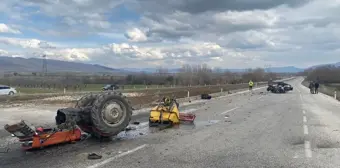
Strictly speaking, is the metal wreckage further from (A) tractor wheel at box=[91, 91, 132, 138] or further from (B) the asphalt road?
(B) the asphalt road

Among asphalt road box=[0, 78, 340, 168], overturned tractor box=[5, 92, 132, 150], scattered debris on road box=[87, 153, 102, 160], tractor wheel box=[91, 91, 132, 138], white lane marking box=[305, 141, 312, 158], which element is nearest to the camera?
asphalt road box=[0, 78, 340, 168]

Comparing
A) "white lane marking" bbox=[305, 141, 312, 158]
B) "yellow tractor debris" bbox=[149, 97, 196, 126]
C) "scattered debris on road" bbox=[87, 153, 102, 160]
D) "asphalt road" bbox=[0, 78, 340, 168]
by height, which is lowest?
"white lane marking" bbox=[305, 141, 312, 158]

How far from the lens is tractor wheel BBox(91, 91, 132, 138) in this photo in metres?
9.61

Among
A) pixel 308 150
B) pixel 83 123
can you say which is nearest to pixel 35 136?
pixel 83 123

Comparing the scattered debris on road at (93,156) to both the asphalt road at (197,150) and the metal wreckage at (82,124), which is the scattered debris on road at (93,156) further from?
the metal wreckage at (82,124)

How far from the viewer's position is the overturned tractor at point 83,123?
8461 mm

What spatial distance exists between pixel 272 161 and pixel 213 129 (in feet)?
15.8

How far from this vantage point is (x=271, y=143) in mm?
9789

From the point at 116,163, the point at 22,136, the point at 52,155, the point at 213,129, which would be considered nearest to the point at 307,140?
the point at 213,129

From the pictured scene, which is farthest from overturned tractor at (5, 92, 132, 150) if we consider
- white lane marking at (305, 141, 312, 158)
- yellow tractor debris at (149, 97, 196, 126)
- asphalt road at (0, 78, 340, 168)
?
white lane marking at (305, 141, 312, 158)

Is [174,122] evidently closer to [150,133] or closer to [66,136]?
[150,133]

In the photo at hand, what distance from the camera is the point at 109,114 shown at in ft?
32.6

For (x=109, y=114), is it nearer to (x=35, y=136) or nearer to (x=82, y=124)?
(x=82, y=124)

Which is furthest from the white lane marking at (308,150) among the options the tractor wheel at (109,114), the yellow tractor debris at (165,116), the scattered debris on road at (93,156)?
the yellow tractor debris at (165,116)
